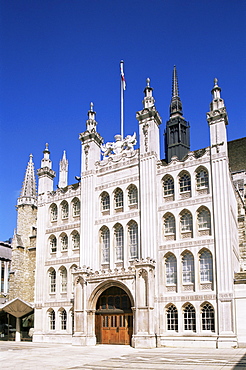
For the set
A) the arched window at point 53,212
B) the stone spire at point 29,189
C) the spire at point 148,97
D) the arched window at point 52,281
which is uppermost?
the spire at point 148,97

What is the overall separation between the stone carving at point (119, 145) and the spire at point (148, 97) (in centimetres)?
291

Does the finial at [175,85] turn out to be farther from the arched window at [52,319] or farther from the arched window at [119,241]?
the arched window at [52,319]

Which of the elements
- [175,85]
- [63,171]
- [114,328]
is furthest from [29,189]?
[175,85]

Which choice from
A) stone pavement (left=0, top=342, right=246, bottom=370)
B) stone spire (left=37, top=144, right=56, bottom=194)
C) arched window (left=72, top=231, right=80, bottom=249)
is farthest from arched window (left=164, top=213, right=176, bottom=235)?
stone spire (left=37, top=144, right=56, bottom=194)

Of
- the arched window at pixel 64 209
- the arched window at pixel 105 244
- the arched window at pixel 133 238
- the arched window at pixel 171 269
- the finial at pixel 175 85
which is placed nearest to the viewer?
the arched window at pixel 171 269

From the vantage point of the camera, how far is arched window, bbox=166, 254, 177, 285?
32684 mm

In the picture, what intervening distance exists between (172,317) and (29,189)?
24956 mm

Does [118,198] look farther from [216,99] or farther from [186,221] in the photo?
[216,99]

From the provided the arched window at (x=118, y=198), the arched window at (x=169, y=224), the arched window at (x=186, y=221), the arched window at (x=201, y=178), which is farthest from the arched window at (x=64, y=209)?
the arched window at (x=201, y=178)

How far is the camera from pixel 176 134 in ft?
189

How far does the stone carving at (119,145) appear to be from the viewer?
125 feet

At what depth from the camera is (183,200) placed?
3356 centimetres

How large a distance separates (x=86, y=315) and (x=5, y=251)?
28904mm

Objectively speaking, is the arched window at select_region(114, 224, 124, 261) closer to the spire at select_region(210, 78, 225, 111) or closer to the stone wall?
the spire at select_region(210, 78, 225, 111)
